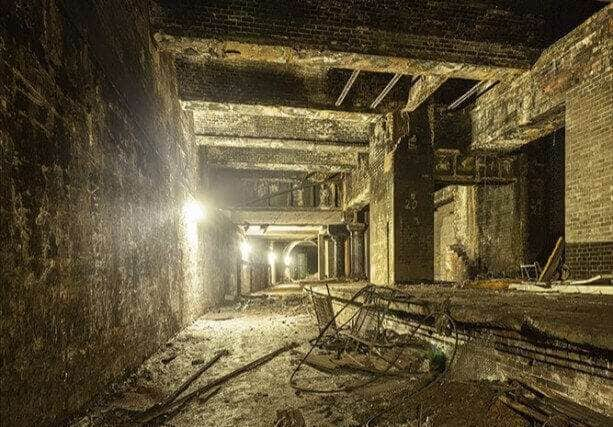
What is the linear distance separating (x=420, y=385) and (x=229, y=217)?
11.3 meters

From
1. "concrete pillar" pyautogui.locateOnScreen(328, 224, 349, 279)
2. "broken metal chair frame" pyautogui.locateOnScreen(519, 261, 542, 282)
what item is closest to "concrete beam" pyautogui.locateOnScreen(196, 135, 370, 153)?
"broken metal chair frame" pyautogui.locateOnScreen(519, 261, 542, 282)

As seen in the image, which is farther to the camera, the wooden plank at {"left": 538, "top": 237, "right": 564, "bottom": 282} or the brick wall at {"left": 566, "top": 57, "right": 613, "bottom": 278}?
the wooden plank at {"left": 538, "top": 237, "right": 564, "bottom": 282}

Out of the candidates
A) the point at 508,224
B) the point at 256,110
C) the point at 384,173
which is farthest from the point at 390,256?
the point at 256,110

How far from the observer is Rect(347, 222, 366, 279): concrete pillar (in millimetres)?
15320

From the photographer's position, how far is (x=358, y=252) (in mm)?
15719

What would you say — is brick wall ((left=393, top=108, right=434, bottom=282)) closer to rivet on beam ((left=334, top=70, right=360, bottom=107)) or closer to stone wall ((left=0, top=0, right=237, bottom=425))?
rivet on beam ((left=334, top=70, right=360, bottom=107))

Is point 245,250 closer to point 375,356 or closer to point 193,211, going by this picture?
point 193,211

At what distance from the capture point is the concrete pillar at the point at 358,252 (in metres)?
15.3

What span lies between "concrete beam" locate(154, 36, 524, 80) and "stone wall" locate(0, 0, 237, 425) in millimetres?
599

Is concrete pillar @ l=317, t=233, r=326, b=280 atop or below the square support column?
below

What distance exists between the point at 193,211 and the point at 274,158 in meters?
3.71

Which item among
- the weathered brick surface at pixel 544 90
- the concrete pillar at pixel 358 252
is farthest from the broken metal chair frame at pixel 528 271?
the concrete pillar at pixel 358 252

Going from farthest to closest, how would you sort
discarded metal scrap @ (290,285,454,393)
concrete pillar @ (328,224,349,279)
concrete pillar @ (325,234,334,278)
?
concrete pillar @ (325,234,334,278)
concrete pillar @ (328,224,349,279)
discarded metal scrap @ (290,285,454,393)

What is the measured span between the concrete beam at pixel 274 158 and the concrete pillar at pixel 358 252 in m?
3.29
